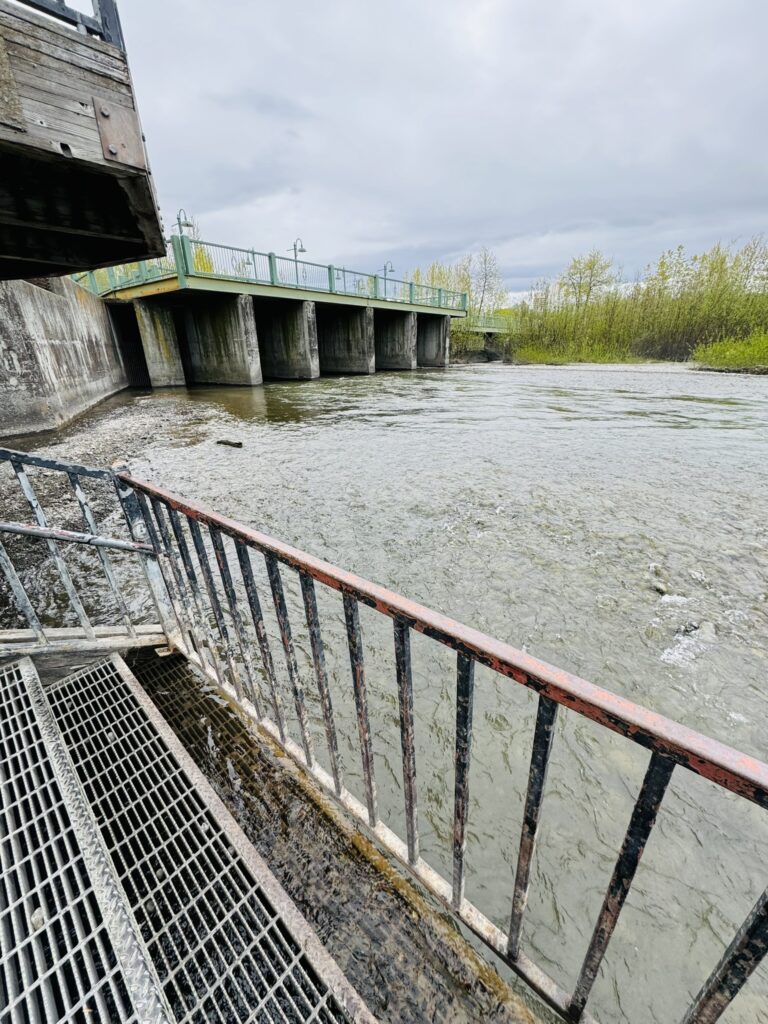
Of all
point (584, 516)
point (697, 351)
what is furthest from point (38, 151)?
point (697, 351)

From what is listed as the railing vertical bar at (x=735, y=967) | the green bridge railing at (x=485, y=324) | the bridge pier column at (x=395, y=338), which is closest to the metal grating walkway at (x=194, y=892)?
the railing vertical bar at (x=735, y=967)

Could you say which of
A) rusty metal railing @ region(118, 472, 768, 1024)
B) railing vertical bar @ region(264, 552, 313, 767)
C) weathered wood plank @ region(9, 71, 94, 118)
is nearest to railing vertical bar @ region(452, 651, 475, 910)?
rusty metal railing @ region(118, 472, 768, 1024)

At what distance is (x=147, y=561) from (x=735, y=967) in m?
2.67

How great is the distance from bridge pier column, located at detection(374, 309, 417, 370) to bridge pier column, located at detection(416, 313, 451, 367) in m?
3.63

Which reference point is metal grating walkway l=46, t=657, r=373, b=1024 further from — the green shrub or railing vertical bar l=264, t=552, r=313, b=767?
the green shrub

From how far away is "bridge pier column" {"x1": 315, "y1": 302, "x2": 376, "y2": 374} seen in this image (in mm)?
22109

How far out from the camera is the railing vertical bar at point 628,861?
0.72 m

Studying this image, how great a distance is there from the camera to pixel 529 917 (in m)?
1.49

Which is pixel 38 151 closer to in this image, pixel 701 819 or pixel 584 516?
pixel 701 819

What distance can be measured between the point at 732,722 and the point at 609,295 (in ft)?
126

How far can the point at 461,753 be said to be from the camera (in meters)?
1.10

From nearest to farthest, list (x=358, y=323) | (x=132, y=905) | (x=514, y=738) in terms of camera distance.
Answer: (x=132, y=905), (x=514, y=738), (x=358, y=323)

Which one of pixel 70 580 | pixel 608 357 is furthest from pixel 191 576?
pixel 608 357

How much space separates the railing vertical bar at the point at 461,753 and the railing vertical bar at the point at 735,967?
1.69 ft
